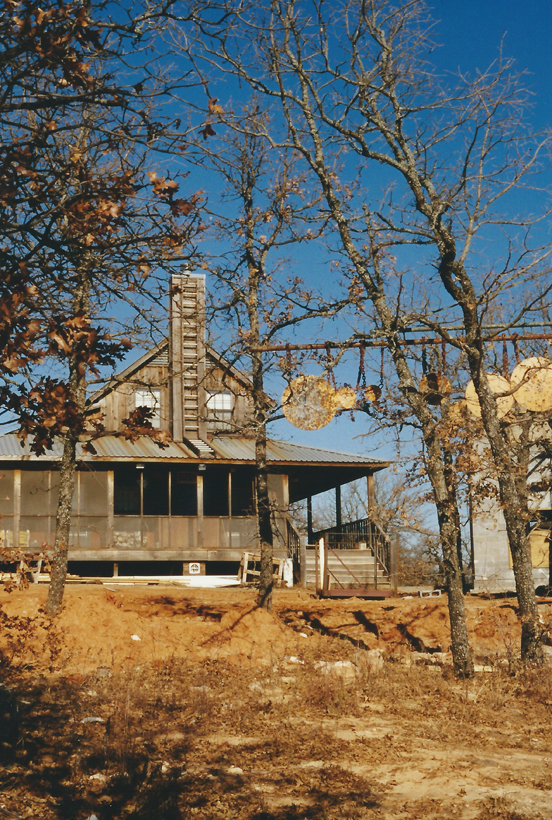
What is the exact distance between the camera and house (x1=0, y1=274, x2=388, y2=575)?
23.8m

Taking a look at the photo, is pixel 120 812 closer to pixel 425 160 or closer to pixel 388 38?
pixel 425 160

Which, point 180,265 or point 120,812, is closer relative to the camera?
point 180,265

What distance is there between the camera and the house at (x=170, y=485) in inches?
936

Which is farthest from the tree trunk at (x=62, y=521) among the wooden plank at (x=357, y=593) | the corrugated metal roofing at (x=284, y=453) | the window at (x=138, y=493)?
the window at (x=138, y=493)

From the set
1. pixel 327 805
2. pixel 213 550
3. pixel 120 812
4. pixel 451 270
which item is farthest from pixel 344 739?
pixel 213 550

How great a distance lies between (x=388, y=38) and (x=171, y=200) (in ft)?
32.0

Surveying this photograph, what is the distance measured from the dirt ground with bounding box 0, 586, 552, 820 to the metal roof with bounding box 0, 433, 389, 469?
7330 mm

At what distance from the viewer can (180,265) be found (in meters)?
5.93

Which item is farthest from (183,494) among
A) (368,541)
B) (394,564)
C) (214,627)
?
(214,627)

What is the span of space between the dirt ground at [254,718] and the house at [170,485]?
7.15 m

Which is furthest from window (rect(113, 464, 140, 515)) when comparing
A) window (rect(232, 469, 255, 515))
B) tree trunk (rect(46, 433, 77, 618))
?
tree trunk (rect(46, 433, 77, 618))

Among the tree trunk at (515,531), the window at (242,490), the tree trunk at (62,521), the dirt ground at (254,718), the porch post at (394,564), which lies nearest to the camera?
the dirt ground at (254,718)

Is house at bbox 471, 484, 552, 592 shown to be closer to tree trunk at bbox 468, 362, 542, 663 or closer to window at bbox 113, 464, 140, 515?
window at bbox 113, 464, 140, 515

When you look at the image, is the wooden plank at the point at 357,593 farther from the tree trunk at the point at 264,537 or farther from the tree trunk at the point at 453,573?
the tree trunk at the point at 453,573
